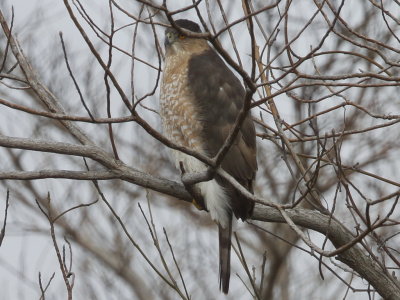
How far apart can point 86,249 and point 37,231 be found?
686mm

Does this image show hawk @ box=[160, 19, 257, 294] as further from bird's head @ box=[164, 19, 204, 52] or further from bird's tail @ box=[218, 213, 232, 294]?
bird's head @ box=[164, 19, 204, 52]

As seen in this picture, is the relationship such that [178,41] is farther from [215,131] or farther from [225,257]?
[225,257]

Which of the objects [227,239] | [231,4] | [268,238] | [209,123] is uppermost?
[231,4]

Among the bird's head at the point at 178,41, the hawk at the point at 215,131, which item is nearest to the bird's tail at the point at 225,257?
the hawk at the point at 215,131

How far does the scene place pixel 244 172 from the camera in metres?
4.59

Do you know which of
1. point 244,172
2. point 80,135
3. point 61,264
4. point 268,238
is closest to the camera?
point 61,264

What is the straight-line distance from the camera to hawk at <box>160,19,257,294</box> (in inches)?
181

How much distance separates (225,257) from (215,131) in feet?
2.59

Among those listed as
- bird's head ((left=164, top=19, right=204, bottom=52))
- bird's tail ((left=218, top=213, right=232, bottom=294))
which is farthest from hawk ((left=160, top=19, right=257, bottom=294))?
bird's head ((left=164, top=19, right=204, bottom=52))

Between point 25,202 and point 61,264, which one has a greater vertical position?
point 25,202

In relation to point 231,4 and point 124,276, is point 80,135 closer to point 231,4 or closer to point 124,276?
point 231,4

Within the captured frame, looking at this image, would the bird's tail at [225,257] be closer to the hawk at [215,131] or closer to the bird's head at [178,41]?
the hawk at [215,131]

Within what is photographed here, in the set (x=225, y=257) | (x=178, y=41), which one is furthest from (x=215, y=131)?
(x=178, y=41)

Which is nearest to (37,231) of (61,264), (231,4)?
(231,4)
